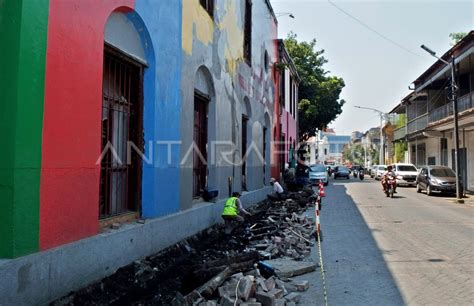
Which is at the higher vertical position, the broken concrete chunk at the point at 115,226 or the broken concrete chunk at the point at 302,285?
the broken concrete chunk at the point at 115,226

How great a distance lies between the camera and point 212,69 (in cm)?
1150

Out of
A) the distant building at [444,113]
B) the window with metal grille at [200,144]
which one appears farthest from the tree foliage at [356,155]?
the window with metal grille at [200,144]

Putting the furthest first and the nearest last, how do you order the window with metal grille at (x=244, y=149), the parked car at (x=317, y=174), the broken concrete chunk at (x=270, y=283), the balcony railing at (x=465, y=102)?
1. the parked car at (x=317, y=174)
2. the balcony railing at (x=465, y=102)
3. the window with metal grille at (x=244, y=149)
4. the broken concrete chunk at (x=270, y=283)

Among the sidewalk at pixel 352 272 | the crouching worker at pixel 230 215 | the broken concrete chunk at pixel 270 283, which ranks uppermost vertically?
the crouching worker at pixel 230 215

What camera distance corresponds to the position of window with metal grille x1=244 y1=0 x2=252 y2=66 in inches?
653

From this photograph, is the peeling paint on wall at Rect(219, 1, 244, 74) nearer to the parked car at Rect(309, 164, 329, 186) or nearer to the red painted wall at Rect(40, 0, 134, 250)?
the red painted wall at Rect(40, 0, 134, 250)

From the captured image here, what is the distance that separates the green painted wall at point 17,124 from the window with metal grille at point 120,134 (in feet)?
6.44

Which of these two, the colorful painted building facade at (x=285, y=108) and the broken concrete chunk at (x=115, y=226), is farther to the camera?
the colorful painted building facade at (x=285, y=108)

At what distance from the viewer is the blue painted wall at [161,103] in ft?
25.1

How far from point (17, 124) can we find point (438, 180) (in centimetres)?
2344

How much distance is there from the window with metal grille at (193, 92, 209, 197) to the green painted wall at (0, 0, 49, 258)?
21.2ft

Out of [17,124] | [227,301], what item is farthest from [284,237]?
[17,124]

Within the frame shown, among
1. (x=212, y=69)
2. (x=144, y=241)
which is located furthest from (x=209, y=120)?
(x=144, y=241)

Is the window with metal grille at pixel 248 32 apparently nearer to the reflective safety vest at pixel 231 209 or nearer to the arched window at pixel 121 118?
the reflective safety vest at pixel 231 209
